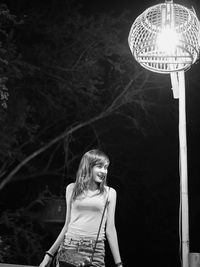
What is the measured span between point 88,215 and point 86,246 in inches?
6.5

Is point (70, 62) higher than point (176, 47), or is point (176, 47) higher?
point (70, 62)

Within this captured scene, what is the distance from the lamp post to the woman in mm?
744

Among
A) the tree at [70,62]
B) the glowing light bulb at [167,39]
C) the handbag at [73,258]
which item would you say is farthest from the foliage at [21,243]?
the handbag at [73,258]

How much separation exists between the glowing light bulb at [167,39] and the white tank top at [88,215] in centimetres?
126

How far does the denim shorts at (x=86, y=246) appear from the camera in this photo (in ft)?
8.44

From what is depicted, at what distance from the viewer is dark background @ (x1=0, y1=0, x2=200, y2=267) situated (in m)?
13.1

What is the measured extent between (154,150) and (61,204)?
308 inches

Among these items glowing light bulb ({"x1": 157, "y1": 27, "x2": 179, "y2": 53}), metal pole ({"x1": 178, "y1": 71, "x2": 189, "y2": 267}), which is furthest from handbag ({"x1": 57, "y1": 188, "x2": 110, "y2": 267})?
glowing light bulb ({"x1": 157, "y1": 27, "x2": 179, "y2": 53})

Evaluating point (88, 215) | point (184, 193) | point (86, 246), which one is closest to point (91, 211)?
point (88, 215)

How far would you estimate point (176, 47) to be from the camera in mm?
3369

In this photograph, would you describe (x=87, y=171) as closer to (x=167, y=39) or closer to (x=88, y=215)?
(x=88, y=215)

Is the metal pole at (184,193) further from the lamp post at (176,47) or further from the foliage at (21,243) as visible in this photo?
the foliage at (21,243)

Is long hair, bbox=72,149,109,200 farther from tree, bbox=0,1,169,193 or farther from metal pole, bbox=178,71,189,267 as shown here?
tree, bbox=0,1,169,193

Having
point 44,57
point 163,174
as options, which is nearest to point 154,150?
point 163,174
